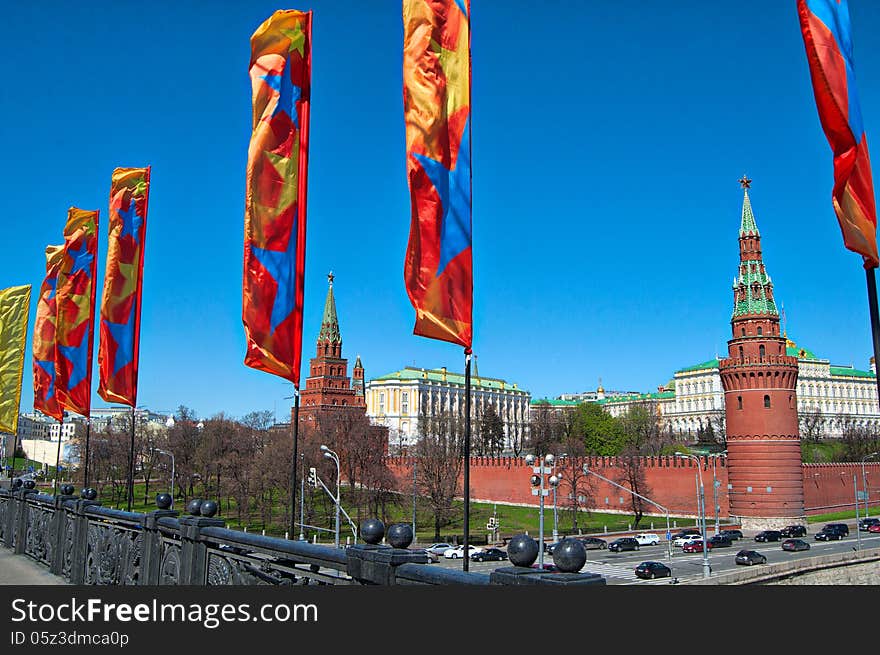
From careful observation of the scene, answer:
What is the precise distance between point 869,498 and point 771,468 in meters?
22.8

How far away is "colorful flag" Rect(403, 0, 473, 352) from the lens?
944 centimetres

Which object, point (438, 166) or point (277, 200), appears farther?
point (277, 200)

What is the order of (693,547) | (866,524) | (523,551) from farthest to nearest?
(866,524) → (693,547) → (523,551)

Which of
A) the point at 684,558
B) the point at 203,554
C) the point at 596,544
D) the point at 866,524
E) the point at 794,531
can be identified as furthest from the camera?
the point at 866,524

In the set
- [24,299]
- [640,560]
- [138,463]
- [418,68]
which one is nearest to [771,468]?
[640,560]

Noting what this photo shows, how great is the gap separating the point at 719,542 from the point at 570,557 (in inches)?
1982

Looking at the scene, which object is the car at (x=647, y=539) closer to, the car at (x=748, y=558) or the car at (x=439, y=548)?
the car at (x=748, y=558)

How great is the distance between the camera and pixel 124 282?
56.1 feet

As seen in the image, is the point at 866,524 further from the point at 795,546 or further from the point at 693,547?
the point at 693,547

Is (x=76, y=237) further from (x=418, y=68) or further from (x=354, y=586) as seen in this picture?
(x=354, y=586)

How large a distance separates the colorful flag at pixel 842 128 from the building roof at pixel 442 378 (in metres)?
140

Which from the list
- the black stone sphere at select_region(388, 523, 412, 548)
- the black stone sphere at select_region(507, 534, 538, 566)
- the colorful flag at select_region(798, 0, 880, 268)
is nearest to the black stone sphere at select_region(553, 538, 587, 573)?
the black stone sphere at select_region(507, 534, 538, 566)

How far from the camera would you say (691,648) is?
4.55 meters

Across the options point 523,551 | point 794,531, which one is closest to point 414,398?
point 794,531
